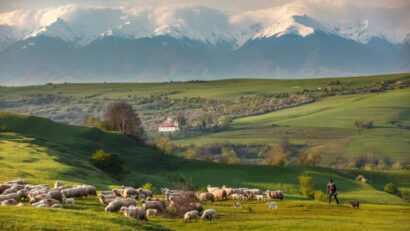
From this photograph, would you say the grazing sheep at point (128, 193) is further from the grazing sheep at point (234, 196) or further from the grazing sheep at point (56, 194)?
the grazing sheep at point (234, 196)

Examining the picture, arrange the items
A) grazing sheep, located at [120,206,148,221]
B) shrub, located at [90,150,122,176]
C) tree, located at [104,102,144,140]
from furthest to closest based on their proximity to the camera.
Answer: tree, located at [104,102,144,140], shrub, located at [90,150,122,176], grazing sheep, located at [120,206,148,221]

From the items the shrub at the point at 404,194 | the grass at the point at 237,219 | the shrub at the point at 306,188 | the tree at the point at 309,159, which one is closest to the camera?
the grass at the point at 237,219

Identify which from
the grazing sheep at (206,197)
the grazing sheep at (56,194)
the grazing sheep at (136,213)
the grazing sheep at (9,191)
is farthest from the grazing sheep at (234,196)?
the grazing sheep at (9,191)

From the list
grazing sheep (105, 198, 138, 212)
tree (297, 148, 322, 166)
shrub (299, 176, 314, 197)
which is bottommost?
tree (297, 148, 322, 166)

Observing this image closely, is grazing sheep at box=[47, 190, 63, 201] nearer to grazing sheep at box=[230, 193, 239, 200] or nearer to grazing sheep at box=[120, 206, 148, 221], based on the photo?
grazing sheep at box=[120, 206, 148, 221]

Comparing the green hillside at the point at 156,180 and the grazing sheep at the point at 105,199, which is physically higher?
the grazing sheep at the point at 105,199

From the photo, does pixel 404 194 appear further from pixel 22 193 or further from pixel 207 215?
pixel 22 193

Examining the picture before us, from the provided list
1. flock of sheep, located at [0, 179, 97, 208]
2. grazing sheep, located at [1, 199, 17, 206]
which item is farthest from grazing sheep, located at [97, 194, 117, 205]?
grazing sheep, located at [1, 199, 17, 206]

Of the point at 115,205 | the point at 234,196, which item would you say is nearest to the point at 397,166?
the point at 234,196

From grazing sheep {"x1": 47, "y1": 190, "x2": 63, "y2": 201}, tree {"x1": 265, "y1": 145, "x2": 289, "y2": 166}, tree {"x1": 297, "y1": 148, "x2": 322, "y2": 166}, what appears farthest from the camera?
tree {"x1": 265, "y1": 145, "x2": 289, "y2": 166}

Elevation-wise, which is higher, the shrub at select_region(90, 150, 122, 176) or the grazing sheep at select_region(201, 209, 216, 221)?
the grazing sheep at select_region(201, 209, 216, 221)

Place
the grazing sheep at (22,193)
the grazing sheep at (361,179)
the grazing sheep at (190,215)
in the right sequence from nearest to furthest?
the grazing sheep at (190,215) → the grazing sheep at (22,193) → the grazing sheep at (361,179)

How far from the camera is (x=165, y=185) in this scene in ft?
284

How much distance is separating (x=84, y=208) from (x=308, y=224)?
15.5m
